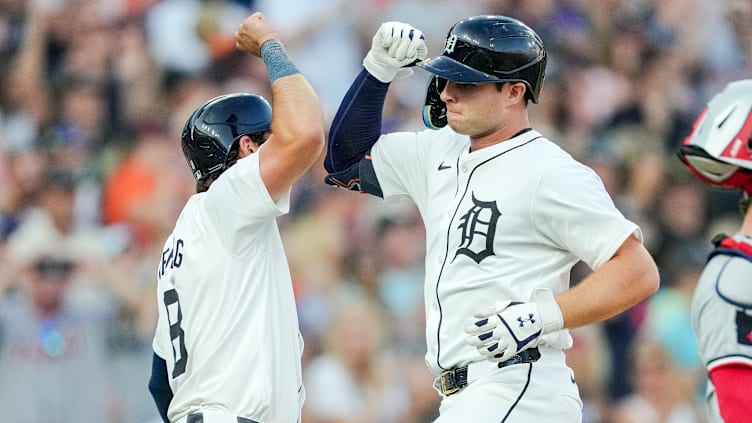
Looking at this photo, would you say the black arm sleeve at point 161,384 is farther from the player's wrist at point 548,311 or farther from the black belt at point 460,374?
the player's wrist at point 548,311

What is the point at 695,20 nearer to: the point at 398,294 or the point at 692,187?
the point at 692,187

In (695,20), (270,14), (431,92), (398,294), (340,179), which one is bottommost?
(398,294)

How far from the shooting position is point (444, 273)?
447 cm

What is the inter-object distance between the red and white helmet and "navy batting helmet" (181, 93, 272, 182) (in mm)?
1811

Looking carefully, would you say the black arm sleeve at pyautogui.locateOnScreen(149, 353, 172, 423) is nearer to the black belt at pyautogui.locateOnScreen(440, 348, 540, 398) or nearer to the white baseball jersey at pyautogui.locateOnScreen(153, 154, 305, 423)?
the white baseball jersey at pyautogui.locateOnScreen(153, 154, 305, 423)

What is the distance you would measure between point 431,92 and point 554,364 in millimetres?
1275

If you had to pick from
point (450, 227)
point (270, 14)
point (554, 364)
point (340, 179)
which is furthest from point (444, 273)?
point (270, 14)

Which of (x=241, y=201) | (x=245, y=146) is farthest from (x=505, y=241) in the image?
(x=245, y=146)

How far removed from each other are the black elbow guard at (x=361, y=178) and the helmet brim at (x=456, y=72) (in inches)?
24.2

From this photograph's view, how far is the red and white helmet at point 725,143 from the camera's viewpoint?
4.79 metres

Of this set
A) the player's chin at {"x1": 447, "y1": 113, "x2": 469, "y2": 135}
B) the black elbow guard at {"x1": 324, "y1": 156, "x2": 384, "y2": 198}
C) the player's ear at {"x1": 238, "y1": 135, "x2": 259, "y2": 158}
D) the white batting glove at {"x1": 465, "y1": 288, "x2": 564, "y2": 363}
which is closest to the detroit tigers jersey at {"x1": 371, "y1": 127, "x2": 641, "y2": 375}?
the player's chin at {"x1": 447, "y1": 113, "x2": 469, "y2": 135}

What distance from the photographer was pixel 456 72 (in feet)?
14.9

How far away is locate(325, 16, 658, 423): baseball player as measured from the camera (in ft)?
13.6

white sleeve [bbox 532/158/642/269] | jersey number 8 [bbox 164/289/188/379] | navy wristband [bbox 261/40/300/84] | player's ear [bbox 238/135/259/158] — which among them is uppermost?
navy wristband [bbox 261/40/300/84]
